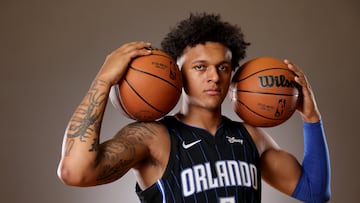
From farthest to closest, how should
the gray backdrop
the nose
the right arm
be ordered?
the gray backdrop < the nose < the right arm

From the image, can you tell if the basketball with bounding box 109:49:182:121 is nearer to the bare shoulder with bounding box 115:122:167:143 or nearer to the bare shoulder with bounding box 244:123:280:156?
the bare shoulder with bounding box 115:122:167:143

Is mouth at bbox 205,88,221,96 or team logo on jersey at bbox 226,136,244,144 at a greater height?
mouth at bbox 205,88,221,96

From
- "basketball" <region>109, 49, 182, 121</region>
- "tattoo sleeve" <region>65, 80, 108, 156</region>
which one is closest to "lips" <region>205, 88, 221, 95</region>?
"basketball" <region>109, 49, 182, 121</region>

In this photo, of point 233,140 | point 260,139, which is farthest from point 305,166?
point 233,140

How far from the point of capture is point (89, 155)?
3.37 ft

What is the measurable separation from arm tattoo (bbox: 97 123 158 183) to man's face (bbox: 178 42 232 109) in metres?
0.20

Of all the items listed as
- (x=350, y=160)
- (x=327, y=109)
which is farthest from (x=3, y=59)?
(x=350, y=160)

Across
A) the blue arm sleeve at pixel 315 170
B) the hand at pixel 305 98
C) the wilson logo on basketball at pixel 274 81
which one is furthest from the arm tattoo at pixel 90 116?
the blue arm sleeve at pixel 315 170

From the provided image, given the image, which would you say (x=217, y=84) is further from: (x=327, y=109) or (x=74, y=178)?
(x=327, y=109)

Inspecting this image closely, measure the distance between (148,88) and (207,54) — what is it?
250 mm

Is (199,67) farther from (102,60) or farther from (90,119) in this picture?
(102,60)

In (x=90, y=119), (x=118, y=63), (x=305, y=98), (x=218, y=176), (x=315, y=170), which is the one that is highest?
(x=118, y=63)

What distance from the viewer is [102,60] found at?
256 centimetres

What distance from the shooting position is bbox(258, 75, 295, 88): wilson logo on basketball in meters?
1.30
